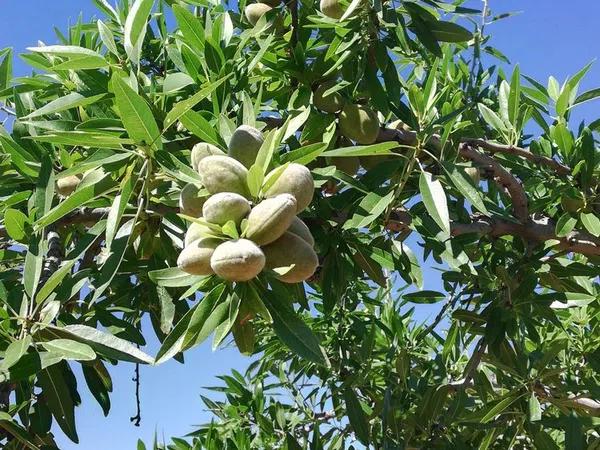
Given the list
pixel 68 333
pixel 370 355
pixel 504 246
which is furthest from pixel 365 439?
pixel 68 333

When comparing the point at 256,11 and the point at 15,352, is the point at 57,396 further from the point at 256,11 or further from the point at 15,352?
the point at 256,11

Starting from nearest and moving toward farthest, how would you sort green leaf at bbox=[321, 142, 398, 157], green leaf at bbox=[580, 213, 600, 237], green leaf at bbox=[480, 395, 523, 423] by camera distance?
green leaf at bbox=[321, 142, 398, 157], green leaf at bbox=[580, 213, 600, 237], green leaf at bbox=[480, 395, 523, 423]

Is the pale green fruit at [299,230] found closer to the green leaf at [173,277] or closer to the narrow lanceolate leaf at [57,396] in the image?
the green leaf at [173,277]

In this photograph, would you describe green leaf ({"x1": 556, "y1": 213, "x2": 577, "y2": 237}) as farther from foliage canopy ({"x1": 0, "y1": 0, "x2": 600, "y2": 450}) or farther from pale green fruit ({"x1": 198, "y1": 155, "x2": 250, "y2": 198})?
pale green fruit ({"x1": 198, "y1": 155, "x2": 250, "y2": 198})

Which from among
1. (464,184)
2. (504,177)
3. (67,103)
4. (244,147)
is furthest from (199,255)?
(504,177)

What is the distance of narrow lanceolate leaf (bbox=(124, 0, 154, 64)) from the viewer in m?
1.82

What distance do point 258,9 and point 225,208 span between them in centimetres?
122

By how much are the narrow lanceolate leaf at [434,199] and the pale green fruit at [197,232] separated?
0.62 metres

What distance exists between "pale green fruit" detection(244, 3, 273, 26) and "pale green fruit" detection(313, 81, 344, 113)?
0.38 metres

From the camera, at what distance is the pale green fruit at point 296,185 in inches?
55.7

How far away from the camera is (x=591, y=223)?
7.70 ft

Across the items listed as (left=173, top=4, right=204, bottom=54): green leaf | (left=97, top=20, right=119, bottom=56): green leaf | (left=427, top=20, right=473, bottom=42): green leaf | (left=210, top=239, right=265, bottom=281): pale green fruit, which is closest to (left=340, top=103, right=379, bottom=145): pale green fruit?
(left=427, top=20, right=473, bottom=42): green leaf

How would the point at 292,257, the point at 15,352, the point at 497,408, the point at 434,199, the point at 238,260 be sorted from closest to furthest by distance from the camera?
1. the point at 238,260
2. the point at 292,257
3. the point at 15,352
4. the point at 434,199
5. the point at 497,408

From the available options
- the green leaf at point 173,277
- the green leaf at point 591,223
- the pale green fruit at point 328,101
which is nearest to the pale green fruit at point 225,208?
the green leaf at point 173,277
